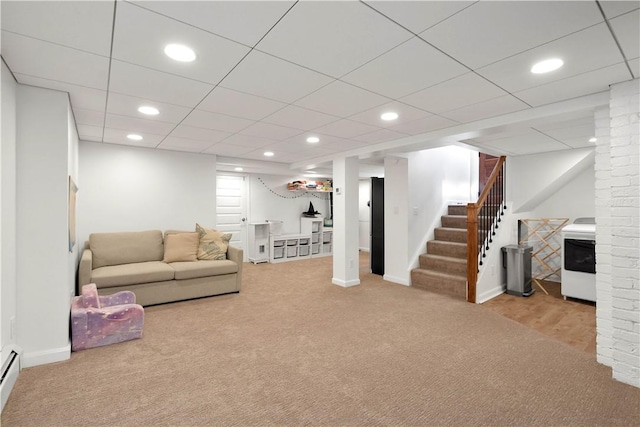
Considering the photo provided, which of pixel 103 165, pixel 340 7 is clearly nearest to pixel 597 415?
pixel 340 7

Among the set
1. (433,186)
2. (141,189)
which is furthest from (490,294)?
(141,189)

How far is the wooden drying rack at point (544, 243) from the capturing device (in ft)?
17.3

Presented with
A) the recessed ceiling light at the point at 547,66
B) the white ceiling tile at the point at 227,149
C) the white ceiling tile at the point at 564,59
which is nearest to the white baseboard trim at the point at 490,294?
the white ceiling tile at the point at 564,59

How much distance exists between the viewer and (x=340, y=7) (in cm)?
144

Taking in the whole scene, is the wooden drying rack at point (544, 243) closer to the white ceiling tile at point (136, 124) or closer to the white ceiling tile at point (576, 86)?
the white ceiling tile at point (576, 86)

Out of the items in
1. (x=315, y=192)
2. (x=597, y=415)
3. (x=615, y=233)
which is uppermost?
(x=315, y=192)

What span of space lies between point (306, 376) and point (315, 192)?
6488 mm

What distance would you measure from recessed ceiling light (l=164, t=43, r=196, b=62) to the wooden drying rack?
18.1 feet

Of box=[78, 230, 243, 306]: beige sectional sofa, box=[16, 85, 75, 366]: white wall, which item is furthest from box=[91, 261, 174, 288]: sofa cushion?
box=[16, 85, 75, 366]: white wall

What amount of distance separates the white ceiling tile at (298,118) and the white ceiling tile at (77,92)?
1.42m

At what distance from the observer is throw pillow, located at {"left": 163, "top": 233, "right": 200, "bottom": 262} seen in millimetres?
4449

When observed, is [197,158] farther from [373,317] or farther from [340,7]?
[340,7]

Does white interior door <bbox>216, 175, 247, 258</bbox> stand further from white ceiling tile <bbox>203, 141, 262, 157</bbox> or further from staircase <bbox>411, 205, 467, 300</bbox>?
staircase <bbox>411, 205, 467, 300</bbox>

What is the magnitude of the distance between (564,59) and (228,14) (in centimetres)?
198
